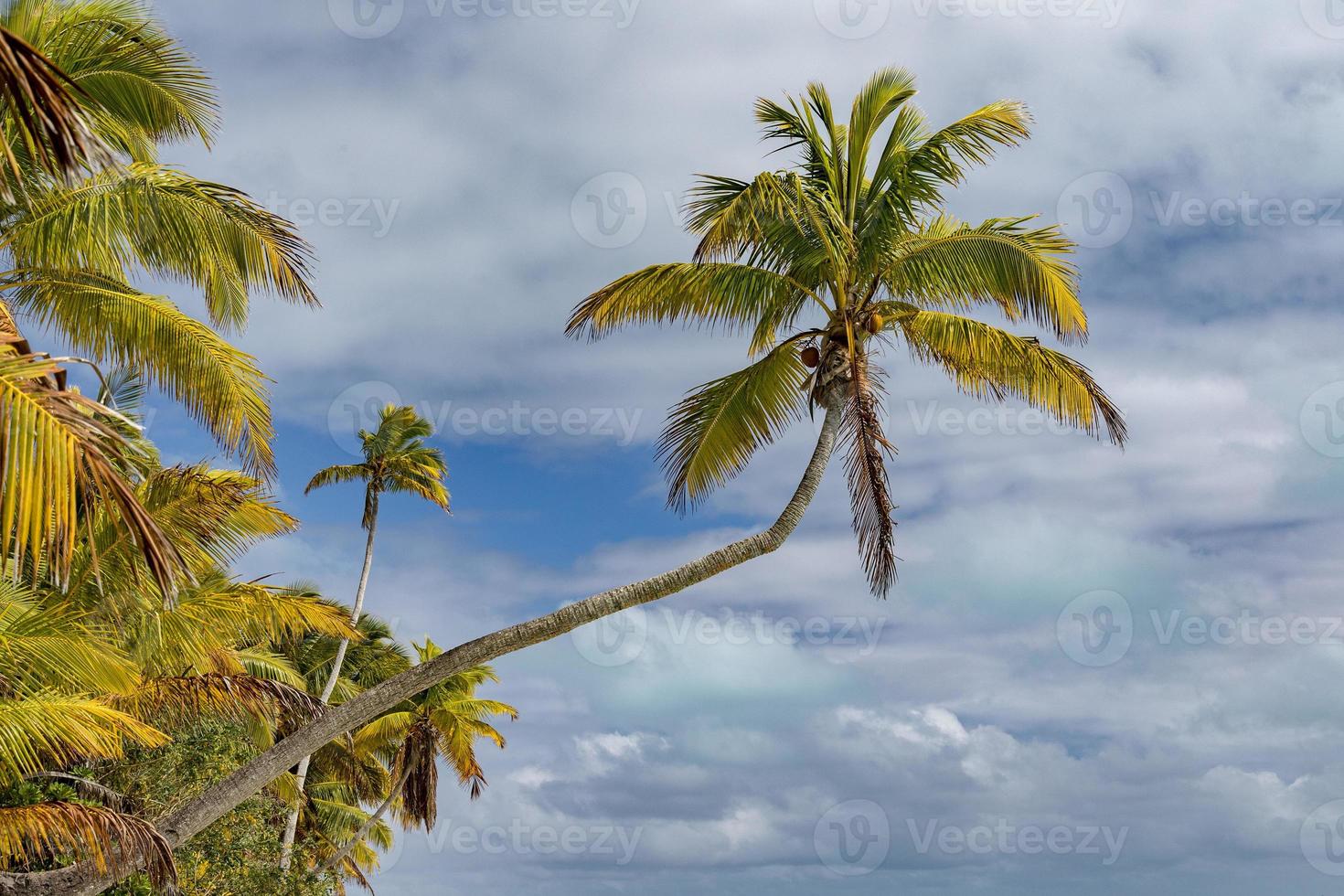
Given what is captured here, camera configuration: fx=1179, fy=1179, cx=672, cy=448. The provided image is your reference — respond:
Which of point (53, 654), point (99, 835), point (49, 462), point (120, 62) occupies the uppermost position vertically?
point (120, 62)

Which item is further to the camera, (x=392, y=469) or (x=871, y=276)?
(x=392, y=469)

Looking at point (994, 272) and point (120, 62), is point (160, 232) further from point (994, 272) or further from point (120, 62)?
point (994, 272)

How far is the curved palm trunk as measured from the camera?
10281mm

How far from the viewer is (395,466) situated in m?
33.6

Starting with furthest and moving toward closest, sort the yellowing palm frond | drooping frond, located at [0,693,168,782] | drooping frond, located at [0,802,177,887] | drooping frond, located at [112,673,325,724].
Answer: drooping frond, located at [112,673,325,724] < the yellowing palm frond < drooping frond, located at [0,802,177,887] < drooping frond, located at [0,693,168,782]

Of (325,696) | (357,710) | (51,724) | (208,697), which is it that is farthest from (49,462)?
(325,696)

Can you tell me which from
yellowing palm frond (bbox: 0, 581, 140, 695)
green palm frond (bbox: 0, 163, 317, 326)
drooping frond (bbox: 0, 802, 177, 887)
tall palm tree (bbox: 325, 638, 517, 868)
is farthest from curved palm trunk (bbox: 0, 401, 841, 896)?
tall palm tree (bbox: 325, 638, 517, 868)

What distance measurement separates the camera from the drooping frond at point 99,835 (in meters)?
10.1

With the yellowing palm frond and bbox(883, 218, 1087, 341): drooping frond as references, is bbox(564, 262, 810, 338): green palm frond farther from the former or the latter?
the yellowing palm frond

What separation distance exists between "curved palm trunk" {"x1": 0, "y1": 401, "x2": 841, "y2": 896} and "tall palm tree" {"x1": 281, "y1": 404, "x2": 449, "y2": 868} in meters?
22.5

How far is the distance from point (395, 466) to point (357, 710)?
23257 millimetres

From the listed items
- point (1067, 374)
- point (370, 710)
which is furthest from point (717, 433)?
point (370, 710)

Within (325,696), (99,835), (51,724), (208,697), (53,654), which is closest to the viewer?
(51,724)

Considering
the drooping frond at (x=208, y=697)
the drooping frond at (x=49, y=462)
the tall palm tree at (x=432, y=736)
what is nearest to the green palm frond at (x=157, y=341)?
the drooping frond at (x=208, y=697)
